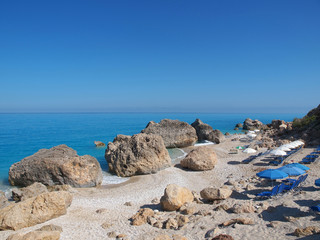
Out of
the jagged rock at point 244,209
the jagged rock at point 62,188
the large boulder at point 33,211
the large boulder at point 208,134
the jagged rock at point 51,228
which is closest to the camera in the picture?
the jagged rock at point 51,228

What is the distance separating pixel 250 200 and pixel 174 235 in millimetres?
5369

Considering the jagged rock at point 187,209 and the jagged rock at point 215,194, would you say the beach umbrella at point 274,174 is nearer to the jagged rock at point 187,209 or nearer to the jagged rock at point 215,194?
the jagged rock at point 215,194

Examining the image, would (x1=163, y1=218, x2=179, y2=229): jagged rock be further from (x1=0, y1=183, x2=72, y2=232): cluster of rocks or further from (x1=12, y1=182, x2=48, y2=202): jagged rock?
(x1=12, y1=182, x2=48, y2=202): jagged rock

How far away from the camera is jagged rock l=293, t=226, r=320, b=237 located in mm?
7770

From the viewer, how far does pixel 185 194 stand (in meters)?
12.4

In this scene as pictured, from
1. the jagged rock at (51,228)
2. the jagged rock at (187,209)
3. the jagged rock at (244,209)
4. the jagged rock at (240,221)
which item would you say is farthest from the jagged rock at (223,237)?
the jagged rock at (51,228)

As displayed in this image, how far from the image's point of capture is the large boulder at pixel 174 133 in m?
34.6

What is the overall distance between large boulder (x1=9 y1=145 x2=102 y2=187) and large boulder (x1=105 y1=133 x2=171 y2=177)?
114 inches

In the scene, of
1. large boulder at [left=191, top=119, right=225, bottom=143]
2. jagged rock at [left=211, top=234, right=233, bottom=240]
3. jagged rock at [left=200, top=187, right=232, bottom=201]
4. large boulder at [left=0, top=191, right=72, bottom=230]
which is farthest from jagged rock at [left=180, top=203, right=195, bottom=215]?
large boulder at [left=191, top=119, right=225, bottom=143]

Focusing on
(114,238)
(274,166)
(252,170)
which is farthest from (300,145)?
(114,238)

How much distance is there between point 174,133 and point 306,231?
27305 mm

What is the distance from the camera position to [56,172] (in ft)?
56.3

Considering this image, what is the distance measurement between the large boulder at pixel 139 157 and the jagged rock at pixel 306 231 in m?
13.5

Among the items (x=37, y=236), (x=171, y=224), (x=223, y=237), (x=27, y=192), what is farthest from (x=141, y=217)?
(x=27, y=192)
